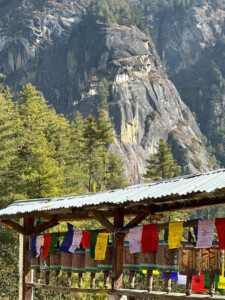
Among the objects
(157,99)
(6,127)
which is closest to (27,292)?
(6,127)

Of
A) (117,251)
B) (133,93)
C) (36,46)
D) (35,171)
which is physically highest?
(36,46)

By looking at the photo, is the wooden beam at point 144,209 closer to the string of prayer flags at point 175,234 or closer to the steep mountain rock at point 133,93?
the string of prayer flags at point 175,234

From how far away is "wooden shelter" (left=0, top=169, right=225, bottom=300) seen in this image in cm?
954

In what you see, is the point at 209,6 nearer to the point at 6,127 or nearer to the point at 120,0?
the point at 120,0

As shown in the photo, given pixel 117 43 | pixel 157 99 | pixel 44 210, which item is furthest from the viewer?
pixel 117 43

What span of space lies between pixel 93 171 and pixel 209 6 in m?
134

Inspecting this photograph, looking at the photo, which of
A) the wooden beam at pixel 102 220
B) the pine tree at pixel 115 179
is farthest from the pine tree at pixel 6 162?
the pine tree at pixel 115 179

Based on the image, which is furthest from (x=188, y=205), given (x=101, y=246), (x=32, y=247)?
(x=32, y=247)

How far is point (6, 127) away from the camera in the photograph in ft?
105

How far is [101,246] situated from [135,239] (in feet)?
3.87

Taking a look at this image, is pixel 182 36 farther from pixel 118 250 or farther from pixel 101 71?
pixel 118 250

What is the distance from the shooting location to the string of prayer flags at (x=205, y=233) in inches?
378

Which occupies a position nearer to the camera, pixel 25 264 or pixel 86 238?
pixel 86 238

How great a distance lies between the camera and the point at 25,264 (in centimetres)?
1425
